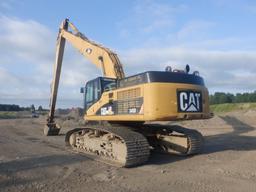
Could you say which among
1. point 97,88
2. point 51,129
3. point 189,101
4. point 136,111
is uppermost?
point 97,88

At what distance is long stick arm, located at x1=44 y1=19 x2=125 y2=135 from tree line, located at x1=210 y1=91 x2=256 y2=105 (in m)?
65.8

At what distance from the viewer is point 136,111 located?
10.9 metres

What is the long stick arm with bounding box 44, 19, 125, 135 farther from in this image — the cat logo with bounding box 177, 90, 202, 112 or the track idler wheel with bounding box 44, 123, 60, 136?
the cat logo with bounding box 177, 90, 202, 112

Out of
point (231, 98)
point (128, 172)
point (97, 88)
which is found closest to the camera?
point (128, 172)

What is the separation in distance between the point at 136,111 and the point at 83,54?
6.35m

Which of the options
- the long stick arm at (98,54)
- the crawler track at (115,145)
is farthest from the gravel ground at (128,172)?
the long stick arm at (98,54)

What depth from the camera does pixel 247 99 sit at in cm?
8462

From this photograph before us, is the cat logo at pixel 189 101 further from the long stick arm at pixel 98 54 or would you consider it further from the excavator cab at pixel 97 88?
the long stick arm at pixel 98 54

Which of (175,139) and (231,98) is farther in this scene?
(231,98)

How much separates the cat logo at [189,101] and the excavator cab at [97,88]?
2.78 meters

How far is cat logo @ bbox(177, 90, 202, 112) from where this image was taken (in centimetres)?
1078

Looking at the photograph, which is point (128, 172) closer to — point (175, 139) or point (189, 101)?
point (189, 101)

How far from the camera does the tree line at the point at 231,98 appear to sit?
272 feet

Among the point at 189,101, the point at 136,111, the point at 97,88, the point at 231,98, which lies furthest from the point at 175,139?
the point at 231,98
